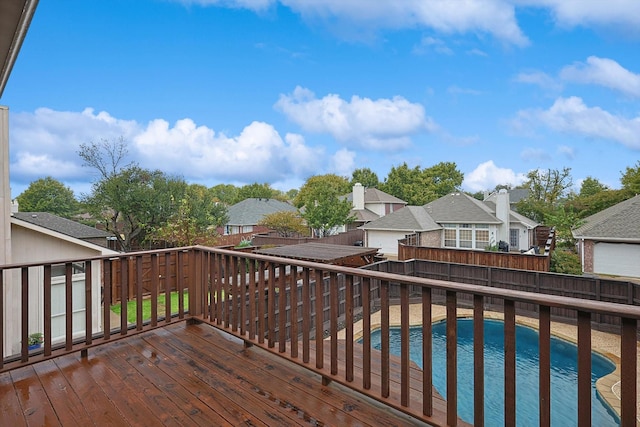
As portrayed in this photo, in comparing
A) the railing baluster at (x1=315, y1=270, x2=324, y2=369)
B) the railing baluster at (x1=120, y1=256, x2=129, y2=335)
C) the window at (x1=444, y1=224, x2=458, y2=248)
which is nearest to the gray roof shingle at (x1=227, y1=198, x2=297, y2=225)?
the window at (x1=444, y1=224, x2=458, y2=248)

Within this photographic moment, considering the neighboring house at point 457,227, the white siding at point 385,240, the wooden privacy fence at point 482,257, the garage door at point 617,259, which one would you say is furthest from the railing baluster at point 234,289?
the white siding at point 385,240

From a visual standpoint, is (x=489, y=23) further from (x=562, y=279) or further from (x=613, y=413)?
(x=613, y=413)

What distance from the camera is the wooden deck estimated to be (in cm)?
193

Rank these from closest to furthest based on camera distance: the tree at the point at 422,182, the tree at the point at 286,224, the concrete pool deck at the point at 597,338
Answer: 1. the concrete pool deck at the point at 597,338
2. the tree at the point at 286,224
3. the tree at the point at 422,182

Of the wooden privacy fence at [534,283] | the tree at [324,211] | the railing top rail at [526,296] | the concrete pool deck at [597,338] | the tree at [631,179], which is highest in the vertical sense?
the tree at [631,179]

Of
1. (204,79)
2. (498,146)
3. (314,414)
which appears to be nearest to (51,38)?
(204,79)

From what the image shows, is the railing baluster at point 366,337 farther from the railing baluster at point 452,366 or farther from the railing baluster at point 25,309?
the railing baluster at point 25,309

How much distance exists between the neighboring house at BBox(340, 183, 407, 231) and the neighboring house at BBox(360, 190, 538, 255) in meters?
5.82

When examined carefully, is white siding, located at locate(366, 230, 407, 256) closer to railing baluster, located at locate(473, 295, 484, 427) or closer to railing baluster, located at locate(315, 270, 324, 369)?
railing baluster, located at locate(315, 270, 324, 369)

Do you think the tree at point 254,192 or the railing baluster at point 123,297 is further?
the tree at point 254,192

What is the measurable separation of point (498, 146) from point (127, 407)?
1192 inches

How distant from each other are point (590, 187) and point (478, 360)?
34.8 metres

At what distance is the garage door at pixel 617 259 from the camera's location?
13281mm

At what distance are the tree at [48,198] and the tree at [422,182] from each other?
33.7m
